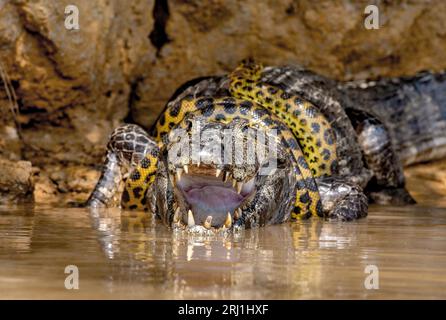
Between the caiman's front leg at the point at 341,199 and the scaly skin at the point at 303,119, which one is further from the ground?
the scaly skin at the point at 303,119

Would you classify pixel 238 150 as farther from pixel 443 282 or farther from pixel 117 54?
pixel 117 54

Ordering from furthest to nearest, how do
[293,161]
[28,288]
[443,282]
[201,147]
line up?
1. [293,161]
2. [201,147]
3. [443,282]
4. [28,288]

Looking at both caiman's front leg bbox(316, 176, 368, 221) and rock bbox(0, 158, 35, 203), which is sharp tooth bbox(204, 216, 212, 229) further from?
rock bbox(0, 158, 35, 203)

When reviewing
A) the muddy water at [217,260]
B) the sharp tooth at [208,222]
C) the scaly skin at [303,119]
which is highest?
the scaly skin at [303,119]

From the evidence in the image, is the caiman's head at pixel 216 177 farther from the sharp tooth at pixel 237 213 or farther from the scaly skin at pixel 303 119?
the scaly skin at pixel 303 119

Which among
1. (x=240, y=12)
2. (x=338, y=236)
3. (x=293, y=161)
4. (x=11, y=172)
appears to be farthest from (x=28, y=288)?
(x=240, y=12)

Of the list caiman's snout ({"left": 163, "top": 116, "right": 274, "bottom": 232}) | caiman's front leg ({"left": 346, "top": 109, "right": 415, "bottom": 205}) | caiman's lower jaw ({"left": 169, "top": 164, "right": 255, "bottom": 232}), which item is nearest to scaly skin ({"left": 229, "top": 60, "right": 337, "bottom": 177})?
caiman's front leg ({"left": 346, "top": 109, "right": 415, "bottom": 205})

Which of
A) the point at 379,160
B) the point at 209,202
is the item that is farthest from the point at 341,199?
the point at 209,202

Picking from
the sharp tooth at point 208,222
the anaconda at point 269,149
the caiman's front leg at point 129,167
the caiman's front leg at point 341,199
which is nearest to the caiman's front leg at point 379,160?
the anaconda at point 269,149
